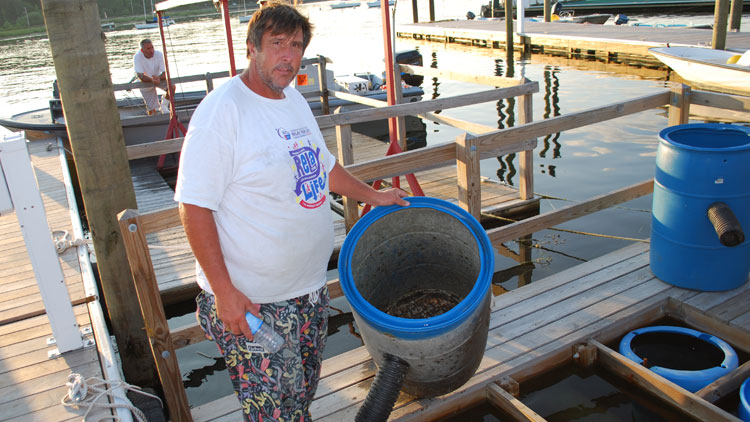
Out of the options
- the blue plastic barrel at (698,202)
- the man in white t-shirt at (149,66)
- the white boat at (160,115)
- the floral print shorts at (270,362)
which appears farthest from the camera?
the man in white t-shirt at (149,66)

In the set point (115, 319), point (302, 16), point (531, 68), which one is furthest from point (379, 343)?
point (531, 68)

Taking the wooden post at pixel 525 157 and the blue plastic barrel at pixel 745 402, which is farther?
the wooden post at pixel 525 157

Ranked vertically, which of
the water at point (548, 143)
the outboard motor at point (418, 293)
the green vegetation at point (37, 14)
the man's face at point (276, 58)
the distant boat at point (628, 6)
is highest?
the green vegetation at point (37, 14)

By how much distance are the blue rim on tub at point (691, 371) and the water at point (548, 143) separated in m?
2.28

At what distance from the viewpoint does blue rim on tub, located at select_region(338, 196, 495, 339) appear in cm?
242

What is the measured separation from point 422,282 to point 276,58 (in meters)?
1.54

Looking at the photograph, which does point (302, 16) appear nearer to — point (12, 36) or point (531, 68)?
point (531, 68)

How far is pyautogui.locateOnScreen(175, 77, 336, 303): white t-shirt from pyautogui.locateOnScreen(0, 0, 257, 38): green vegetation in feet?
121

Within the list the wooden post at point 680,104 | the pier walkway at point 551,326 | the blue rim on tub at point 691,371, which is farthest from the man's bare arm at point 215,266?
the wooden post at point 680,104

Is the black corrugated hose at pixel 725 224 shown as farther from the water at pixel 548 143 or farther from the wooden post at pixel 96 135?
the wooden post at pixel 96 135

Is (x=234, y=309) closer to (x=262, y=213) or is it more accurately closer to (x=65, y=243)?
(x=262, y=213)

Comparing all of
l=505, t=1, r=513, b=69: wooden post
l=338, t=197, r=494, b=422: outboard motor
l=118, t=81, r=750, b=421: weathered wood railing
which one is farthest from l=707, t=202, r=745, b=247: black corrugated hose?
l=505, t=1, r=513, b=69: wooden post

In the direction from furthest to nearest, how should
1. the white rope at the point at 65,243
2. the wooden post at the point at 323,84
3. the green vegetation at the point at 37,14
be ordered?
the green vegetation at the point at 37,14 → the wooden post at the point at 323,84 → the white rope at the point at 65,243

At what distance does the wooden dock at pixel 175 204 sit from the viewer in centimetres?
550
